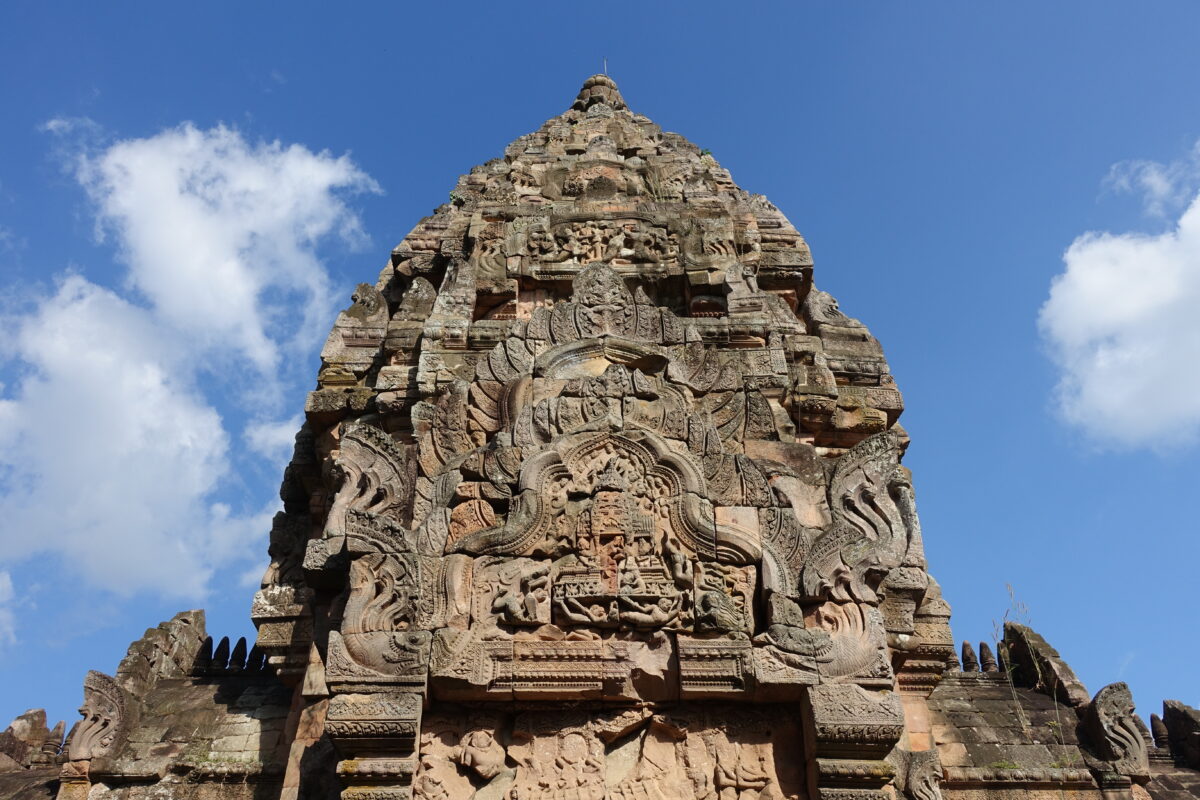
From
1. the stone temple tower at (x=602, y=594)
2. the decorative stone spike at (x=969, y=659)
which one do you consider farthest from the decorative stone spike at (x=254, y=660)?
the decorative stone spike at (x=969, y=659)

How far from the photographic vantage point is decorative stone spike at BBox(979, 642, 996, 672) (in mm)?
9305

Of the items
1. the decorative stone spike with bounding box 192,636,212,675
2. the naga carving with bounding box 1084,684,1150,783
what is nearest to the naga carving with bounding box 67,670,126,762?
the decorative stone spike with bounding box 192,636,212,675

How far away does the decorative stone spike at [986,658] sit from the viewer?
930 centimetres

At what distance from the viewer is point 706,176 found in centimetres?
991

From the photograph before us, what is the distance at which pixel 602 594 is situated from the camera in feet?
17.2

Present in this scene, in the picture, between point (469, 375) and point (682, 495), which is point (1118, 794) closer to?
point (682, 495)

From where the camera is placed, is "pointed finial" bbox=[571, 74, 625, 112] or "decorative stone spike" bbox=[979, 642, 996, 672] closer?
"decorative stone spike" bbox=[979, 642, 996, 672]

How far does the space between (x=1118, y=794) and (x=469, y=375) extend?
17.2 feet

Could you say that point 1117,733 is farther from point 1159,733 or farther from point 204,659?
point 204,659

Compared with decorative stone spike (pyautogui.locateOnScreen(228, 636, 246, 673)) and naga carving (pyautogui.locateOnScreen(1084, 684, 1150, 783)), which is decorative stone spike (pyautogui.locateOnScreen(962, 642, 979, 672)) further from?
decorative stone spike (pyautogui.locateOnScreen(228, 636, 246, 673))

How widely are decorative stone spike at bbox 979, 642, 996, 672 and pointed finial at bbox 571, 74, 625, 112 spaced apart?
329 inches

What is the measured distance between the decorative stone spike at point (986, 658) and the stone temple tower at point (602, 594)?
141 cm

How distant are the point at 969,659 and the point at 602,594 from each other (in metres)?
5.33

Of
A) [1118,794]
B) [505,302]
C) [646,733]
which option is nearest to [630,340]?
[505,302]
